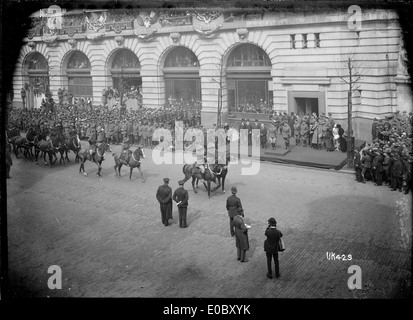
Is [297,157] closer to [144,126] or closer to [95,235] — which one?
[144,126]

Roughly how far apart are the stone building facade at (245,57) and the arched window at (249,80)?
6 centimetres

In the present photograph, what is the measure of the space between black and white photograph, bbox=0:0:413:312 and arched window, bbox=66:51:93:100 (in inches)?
5.2

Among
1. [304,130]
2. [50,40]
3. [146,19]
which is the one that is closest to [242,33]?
[146,19]

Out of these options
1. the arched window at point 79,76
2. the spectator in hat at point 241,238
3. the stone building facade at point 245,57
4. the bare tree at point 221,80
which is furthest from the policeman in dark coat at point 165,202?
the arched window at point 79,76

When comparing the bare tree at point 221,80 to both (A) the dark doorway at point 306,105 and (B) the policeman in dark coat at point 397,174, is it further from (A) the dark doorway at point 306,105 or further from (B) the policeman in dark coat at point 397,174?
(B) the policeman in dark coat at point 397,174

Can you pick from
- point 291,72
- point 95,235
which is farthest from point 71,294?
point 291,72

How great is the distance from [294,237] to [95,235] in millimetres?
6883

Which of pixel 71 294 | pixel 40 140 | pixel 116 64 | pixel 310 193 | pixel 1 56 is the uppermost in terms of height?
pixel 116 64

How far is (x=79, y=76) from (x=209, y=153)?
11.0 metres

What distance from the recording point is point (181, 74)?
26.6 m

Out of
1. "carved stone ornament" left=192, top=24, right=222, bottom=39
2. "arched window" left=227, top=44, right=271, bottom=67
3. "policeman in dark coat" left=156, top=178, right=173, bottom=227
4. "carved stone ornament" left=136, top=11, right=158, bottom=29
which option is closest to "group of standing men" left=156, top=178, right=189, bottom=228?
"policeman in dark coat" left=156, top=178, right=173, bottom=227

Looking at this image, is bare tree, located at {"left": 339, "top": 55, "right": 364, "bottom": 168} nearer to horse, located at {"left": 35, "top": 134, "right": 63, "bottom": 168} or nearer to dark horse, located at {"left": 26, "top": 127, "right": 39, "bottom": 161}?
horse, located at {"left": 35, "top": 134, "right": 63, "bottom": 168}

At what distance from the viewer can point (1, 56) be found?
460 inches

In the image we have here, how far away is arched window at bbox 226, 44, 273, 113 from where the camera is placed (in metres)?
24.3
